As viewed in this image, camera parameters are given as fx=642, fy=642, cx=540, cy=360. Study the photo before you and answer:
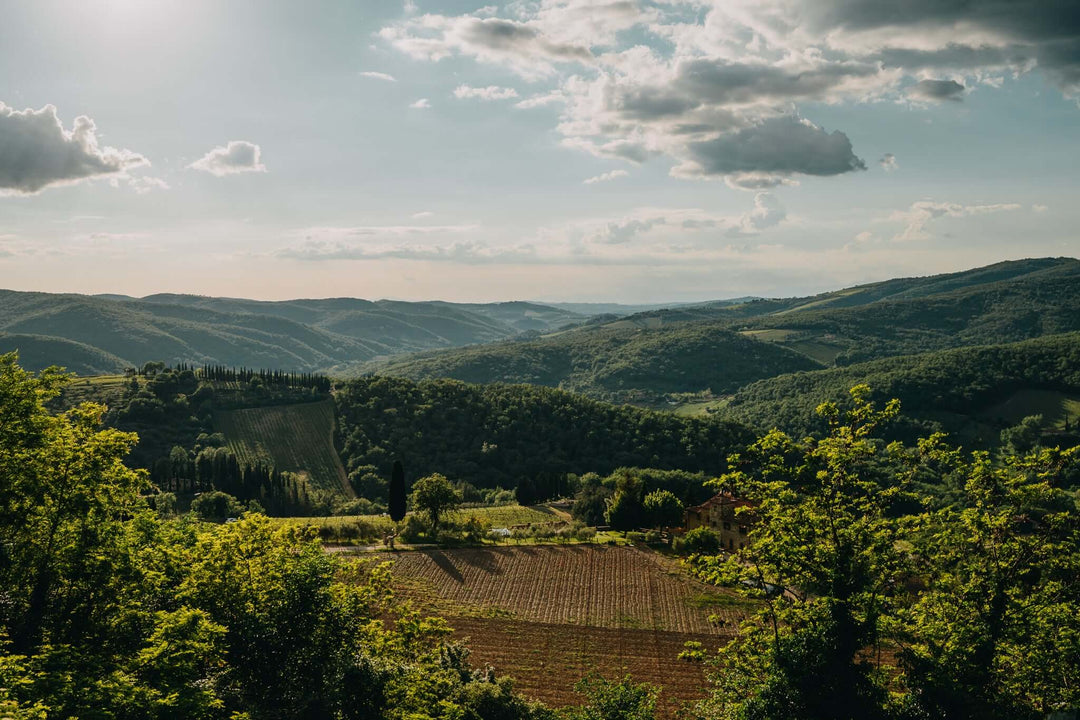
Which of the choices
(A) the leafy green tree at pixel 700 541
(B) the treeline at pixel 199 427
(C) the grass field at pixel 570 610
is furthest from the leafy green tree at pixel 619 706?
(B) the treeline at pixel 199 427

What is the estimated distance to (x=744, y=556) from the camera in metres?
20.5

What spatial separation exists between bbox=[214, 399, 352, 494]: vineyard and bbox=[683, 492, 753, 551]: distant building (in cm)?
Result: 8419

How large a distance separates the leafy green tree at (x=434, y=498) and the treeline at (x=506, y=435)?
6303 cm

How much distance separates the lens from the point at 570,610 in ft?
187

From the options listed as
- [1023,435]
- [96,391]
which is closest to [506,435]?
[96,391]

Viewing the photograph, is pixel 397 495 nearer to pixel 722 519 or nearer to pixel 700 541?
pixel 700 541

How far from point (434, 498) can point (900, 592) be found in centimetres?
7055

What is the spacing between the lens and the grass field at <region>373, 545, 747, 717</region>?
145ft

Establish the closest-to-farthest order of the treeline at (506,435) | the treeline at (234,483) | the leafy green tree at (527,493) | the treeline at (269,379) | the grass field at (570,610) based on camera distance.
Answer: the grass field at (570,610)
the leafy green tree at (527,493)
the treeline at (234,483)
the treeline at (506,435)
the treeline at (269,379)

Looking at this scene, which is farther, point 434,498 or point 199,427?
point 199,427

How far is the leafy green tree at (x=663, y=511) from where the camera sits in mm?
89625

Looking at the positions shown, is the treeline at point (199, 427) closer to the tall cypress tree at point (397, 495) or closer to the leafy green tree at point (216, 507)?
the leafy green tree at point (216, 507)

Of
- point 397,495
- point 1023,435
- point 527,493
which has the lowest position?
point 527,493

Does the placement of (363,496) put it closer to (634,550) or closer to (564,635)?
(634,550)
